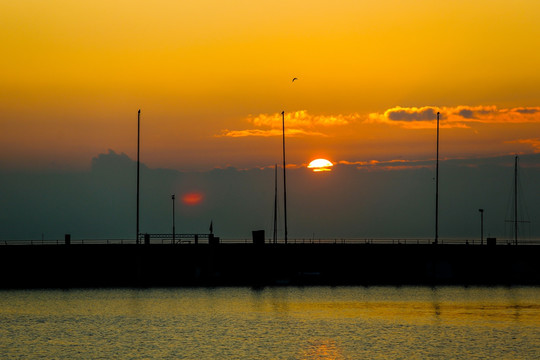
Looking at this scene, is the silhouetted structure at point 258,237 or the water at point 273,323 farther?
the silhouetted structure at point 258,237

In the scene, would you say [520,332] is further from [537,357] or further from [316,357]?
[316,357]

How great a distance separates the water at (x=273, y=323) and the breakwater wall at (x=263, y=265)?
14.2ft

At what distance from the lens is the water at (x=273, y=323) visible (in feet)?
250

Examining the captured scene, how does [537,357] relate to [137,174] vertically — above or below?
below

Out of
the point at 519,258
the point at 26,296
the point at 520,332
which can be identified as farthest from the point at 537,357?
the point at 26,296

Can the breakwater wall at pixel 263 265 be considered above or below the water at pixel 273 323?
above

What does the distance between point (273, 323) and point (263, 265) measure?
33.7 metres

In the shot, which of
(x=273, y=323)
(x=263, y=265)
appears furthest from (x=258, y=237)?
(x=273, y=323)

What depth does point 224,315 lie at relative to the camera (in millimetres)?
99562

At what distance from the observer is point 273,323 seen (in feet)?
308

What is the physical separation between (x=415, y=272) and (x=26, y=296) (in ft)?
178

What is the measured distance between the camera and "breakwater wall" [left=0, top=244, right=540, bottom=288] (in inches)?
4808

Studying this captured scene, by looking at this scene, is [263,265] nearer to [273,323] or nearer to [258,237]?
[258,237]

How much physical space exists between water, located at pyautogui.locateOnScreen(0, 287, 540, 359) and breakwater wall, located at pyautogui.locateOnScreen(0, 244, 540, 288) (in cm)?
434
